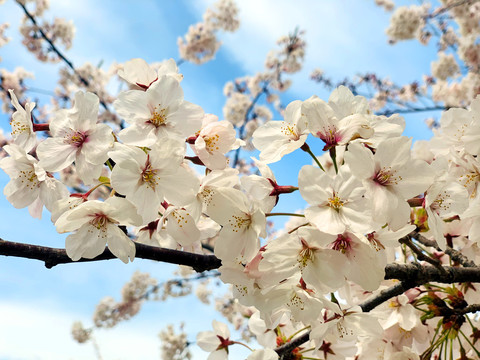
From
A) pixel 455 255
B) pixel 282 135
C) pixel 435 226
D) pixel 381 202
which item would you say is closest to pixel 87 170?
pixel 282 135

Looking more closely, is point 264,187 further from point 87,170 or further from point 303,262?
point 87,170

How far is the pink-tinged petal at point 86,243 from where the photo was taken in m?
1.21

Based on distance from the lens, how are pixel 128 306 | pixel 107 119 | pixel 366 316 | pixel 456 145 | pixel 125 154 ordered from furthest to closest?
1. pixel 128 306
2. pixel 107 119
3. pixel 456 145
4. pixel 366 316
5. pixel 125 154

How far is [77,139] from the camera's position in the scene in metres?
1.28

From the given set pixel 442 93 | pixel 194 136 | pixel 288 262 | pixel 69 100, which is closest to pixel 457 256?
pixel 288 262

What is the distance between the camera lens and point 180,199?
3.76 feet

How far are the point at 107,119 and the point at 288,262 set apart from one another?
23.1ft

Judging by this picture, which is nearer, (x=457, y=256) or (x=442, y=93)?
(x=457, y=256)

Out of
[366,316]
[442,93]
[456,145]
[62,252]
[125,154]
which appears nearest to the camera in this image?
[125,154]

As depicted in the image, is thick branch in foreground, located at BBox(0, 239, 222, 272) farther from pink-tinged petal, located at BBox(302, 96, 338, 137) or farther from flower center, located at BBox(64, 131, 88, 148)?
pink-tinged petal, located at BBox(302, 96, 338, 137)

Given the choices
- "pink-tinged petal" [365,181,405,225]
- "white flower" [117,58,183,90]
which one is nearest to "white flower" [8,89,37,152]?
"white flower" [117,58,183,90]

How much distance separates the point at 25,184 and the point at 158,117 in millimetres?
552

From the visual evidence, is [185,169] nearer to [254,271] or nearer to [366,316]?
[254,271]

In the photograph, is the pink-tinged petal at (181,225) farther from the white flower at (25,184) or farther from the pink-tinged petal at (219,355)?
the pink-tinged petal at (219,355)
